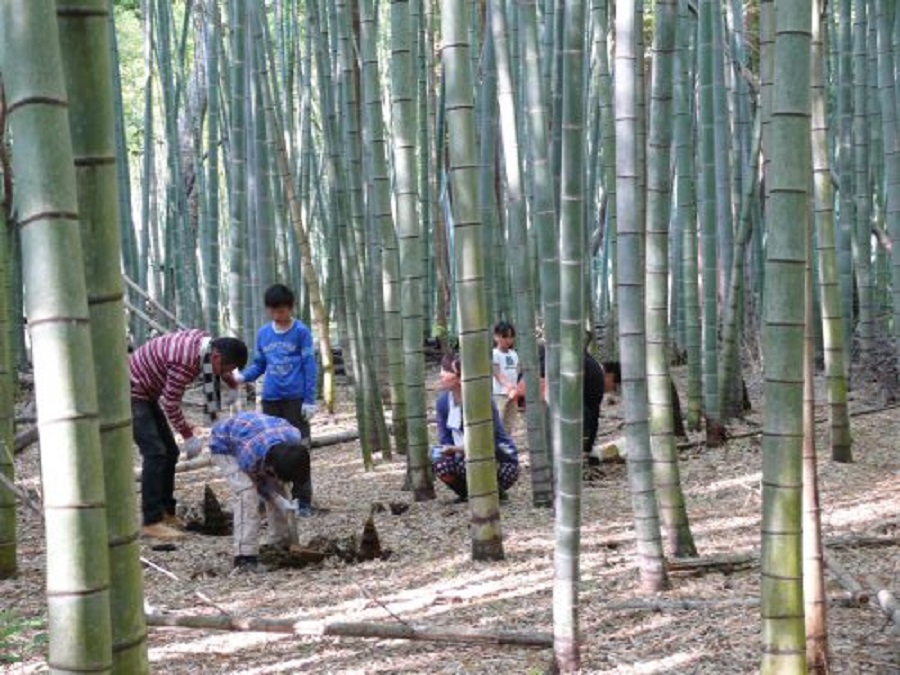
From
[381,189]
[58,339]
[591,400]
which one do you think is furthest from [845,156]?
[58,339]

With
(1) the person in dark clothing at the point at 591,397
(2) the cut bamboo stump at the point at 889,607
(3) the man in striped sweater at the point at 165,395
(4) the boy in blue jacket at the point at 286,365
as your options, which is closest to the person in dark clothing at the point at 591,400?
(1) the person in dark clothing at the point at 591,397

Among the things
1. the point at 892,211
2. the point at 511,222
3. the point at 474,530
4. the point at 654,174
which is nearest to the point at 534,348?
the point at 511,222

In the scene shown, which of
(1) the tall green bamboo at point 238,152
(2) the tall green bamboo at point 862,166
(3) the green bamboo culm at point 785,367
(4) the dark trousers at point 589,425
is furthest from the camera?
(2) the tall green bamboo at point 862,166

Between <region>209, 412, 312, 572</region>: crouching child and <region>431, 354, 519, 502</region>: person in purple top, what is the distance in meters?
0.98

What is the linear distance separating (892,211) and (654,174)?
326 centimetres

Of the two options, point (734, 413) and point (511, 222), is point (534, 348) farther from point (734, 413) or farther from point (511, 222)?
point (734, 413)

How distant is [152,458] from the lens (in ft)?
17.6

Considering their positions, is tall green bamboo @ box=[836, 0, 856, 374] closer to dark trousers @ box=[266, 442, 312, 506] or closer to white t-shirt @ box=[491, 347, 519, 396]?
white t-shirt @ box=[491, 347, 519, 396]

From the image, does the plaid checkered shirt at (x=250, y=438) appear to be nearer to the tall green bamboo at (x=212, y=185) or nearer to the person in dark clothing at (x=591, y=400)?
the person in dark clothing at (x=591, y=400)

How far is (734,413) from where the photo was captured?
7.35 m

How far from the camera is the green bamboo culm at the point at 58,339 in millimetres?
1438

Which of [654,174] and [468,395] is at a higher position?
[654,174]

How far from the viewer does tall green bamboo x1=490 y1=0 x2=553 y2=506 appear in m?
4.76

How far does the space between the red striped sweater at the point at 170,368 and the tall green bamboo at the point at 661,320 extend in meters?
2.04
